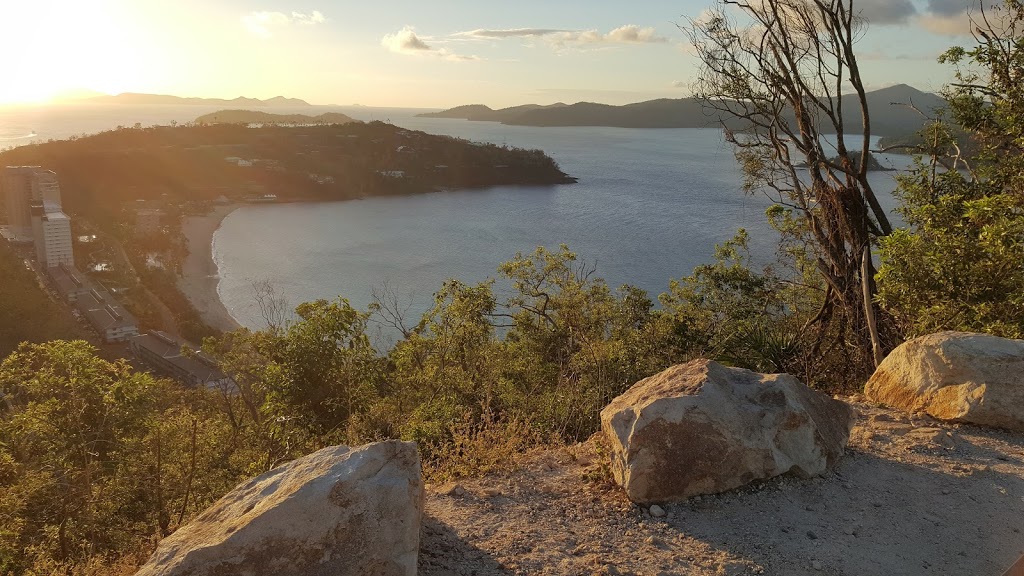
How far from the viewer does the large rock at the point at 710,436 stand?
398cm

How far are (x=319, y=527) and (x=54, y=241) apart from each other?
51.7 metres

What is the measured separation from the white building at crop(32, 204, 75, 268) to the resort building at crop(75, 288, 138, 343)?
5.90m

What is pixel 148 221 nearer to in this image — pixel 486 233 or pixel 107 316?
pixel 107 316

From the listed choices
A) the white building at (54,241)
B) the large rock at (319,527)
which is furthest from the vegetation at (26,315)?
the large rock at (319,527)

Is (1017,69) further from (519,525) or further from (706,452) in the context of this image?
(519,525)

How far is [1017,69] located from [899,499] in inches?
222

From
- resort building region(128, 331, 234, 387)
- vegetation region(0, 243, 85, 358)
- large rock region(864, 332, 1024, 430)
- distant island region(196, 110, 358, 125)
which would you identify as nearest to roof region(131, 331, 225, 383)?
resort building region(128, 331, 234, 387)

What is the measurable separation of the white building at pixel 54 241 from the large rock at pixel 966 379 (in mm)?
50799

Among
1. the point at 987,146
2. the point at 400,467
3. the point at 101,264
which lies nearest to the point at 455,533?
the point at 400,467

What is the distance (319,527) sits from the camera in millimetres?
2842

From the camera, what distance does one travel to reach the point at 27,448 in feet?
24.3

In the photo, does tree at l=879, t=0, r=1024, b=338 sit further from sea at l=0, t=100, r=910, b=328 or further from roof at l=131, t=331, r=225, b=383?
roof at l=131, t=331, r=225, b=383

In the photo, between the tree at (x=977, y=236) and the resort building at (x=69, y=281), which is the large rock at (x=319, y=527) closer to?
the tree at (x=977, y=236)

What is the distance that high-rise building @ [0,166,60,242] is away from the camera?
52625 mm
